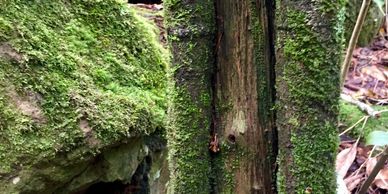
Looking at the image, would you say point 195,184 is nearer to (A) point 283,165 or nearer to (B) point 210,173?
(B) point 210,173

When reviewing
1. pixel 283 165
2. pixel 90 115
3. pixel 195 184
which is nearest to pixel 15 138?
pixel 90 115

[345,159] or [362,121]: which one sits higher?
[362,121]

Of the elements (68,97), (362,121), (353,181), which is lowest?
(353,181)

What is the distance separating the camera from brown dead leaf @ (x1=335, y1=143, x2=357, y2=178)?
281cm

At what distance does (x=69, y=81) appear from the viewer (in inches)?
64.4

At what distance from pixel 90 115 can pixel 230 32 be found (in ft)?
1.81

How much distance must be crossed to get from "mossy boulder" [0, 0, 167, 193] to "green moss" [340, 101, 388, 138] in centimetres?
163

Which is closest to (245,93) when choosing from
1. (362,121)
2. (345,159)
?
(345,159)

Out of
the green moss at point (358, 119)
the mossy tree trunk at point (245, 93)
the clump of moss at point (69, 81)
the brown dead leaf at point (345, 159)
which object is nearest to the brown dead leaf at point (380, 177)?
the brown dead leaf at point (345, 159)

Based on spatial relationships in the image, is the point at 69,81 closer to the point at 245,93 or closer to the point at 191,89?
the point at 191,89

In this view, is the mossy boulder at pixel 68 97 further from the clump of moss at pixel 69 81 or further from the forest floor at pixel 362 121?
the forest floor at pixel 362 121

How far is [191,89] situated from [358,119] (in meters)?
2.13

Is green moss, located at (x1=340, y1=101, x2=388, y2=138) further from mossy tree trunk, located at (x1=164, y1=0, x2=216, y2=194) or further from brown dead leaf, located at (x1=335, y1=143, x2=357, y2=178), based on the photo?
mossy tree trunk, located at (x1=164, y1=0, x2=216, y2=194)

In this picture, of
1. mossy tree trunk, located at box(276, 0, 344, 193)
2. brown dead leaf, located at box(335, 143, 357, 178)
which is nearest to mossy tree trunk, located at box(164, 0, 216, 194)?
mossy tree trunk, located at box(276, 0, 344, 193)
